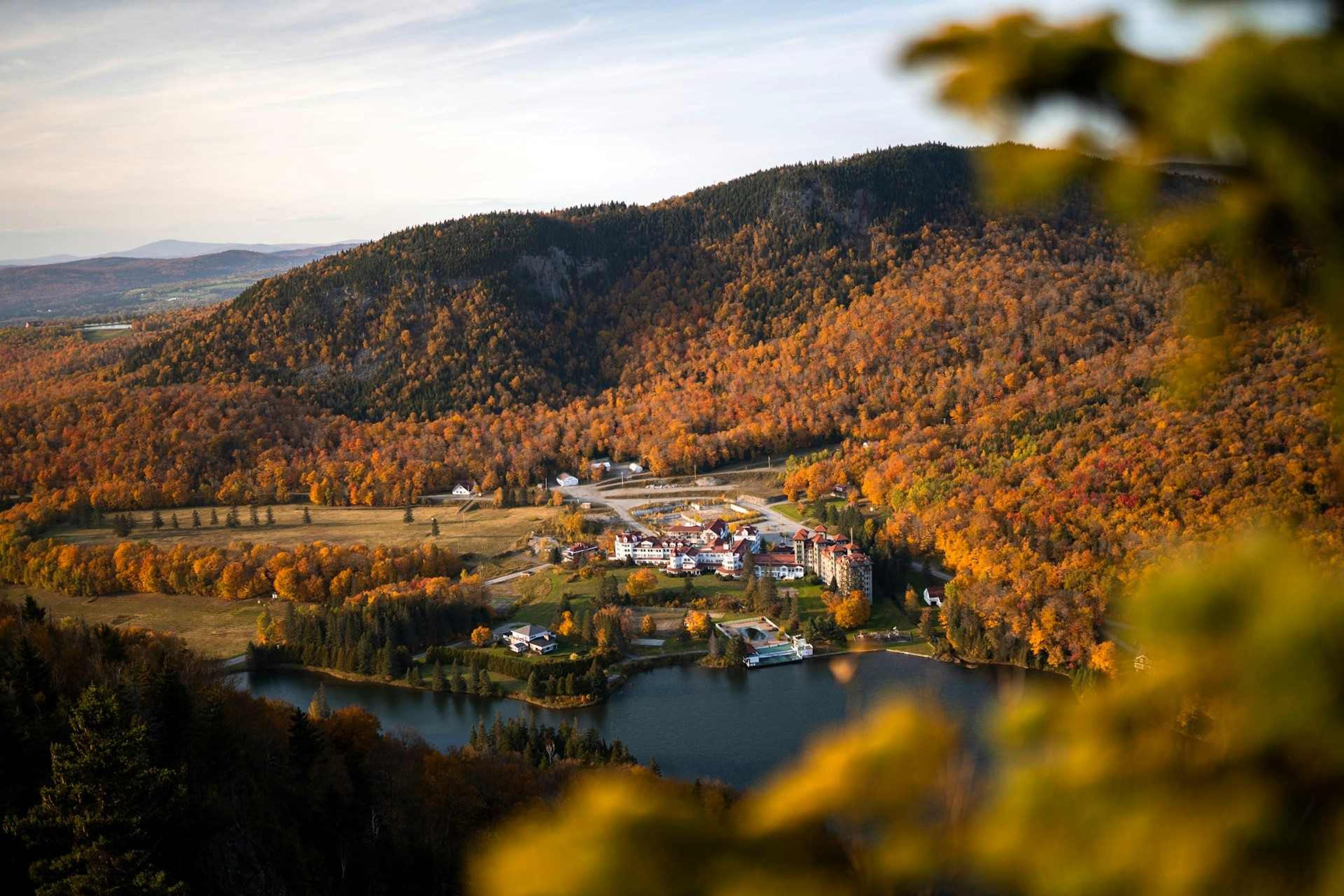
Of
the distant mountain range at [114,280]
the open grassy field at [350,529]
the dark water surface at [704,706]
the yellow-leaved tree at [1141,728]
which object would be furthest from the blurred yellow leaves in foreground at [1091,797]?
the distant mountain range at [114,280]

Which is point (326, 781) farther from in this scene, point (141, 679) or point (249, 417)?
point (249, 417)

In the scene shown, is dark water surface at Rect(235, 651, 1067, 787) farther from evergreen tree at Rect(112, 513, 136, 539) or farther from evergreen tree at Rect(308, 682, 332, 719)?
evergreen tree at Rect(112, 513, 136, 539)

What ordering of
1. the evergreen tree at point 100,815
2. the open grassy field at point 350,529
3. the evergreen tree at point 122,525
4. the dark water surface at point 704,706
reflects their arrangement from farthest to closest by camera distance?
the evergreen tree at point 122,525 → the open grassy field at point 350,529 → the dark water surface at point 704,706 → the evergreen tree at point 100,815

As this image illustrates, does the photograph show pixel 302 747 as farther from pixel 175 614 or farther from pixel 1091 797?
pixel 175 614

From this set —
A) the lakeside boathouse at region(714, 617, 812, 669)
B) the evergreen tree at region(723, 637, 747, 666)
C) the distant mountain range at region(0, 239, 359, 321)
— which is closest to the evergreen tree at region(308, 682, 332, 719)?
the evergreen tree at region(723, 637, 747, 666)

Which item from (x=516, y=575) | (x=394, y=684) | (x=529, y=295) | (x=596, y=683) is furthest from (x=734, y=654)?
(x=529, y=295)

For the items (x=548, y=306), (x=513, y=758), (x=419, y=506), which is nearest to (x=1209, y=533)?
(x=513, y=758)

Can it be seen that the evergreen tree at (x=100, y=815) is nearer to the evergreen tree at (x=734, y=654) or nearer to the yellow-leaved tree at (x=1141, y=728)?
the yellow-leaved tree at (x=1141, y=728)
